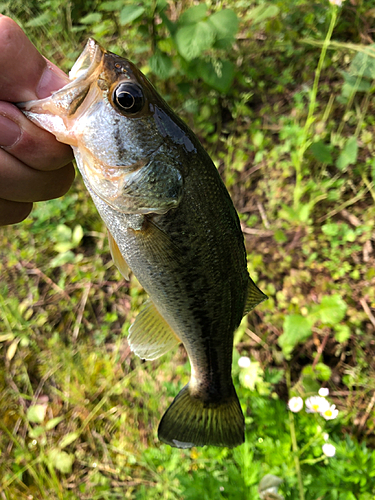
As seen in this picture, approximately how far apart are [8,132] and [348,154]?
219 centimetres

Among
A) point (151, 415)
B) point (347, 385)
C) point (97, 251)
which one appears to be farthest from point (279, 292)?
point (97, 251)

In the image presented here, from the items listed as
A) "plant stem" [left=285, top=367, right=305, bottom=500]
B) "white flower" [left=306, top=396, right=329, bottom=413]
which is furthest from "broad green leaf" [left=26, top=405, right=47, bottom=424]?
"white flower" [left=306, top=396, right=329, bottom=413]

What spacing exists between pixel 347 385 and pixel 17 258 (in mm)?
3110

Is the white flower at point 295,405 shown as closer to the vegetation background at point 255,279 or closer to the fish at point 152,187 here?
the vegetation background at point 255,279

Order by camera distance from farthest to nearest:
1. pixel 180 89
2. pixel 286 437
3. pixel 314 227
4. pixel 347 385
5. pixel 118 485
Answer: pixel 180 89 → pixel 314 227 → pixel 118 485 → pixel 347 385 → pixel 286 437

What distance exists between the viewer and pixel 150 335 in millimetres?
1428

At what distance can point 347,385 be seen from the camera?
2.07 metres

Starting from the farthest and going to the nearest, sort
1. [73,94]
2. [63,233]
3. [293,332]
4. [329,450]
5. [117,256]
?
[63,233] → [293,332] → [329,450] → [117,256] → [73,94]

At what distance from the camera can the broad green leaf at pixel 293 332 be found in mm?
2052

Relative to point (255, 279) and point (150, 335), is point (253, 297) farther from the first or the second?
point (255, 279)

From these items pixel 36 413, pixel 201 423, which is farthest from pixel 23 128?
pixel 36 413

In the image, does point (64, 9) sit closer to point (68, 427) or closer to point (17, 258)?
point (17, 258)

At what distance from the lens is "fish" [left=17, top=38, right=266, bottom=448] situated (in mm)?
1036

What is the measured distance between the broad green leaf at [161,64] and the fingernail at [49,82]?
179cm
